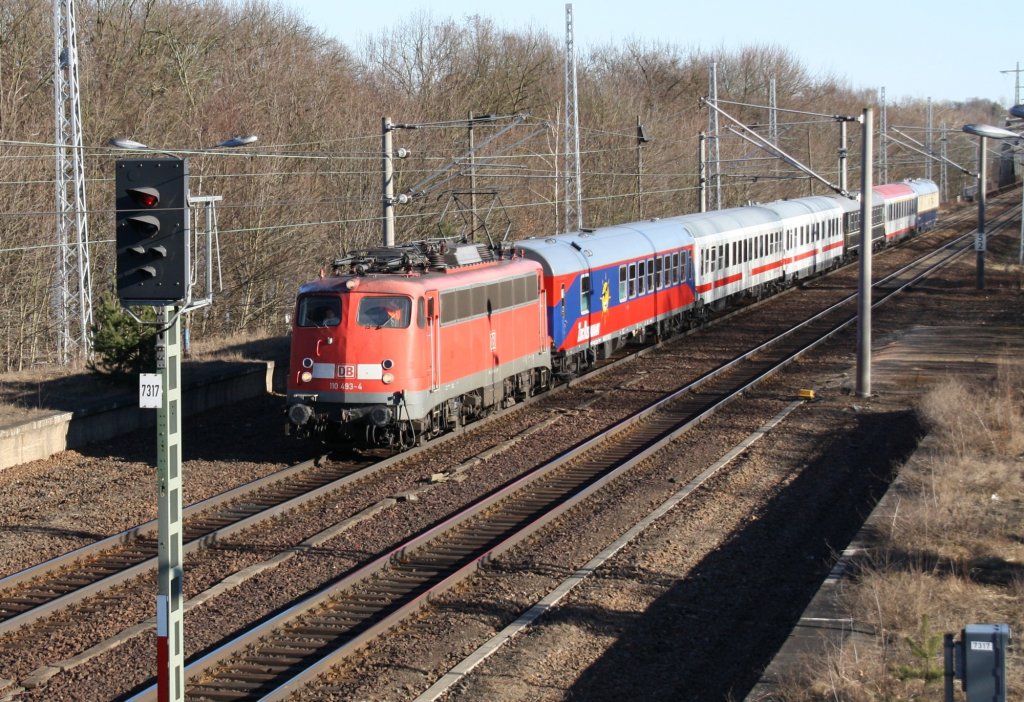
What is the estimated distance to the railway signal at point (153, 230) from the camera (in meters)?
7.71

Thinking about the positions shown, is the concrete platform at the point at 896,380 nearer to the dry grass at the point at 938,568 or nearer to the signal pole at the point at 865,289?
the dry grass at the point at 938,568

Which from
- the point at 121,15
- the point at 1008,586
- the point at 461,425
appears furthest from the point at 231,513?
the point at 121,15

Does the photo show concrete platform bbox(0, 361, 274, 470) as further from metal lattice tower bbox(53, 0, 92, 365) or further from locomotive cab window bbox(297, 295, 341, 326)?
locomotive cab window bbox(297, 295, 341, 326)

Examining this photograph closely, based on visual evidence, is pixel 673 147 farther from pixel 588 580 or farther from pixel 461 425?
pixel 588 580

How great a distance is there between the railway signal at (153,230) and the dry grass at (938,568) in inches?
191

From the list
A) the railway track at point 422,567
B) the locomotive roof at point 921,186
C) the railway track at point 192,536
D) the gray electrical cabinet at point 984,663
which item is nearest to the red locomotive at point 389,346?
the railway track at point 192,536

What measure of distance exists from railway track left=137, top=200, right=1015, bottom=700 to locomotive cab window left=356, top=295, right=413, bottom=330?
2682 mm

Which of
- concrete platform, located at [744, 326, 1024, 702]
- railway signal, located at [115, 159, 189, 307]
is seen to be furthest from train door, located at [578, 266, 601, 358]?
railway signal, located at [115, 159, 189, 307]

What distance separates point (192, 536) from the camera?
13.7m

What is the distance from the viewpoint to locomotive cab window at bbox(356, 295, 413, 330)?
16719mm

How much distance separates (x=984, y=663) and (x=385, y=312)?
10.9 m

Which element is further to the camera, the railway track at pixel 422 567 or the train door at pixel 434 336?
the train door at pixel 434 336

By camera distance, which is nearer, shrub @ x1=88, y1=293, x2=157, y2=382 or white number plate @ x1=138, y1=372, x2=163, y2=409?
white number plate @ x1=138, y1=372, x2=163, y2=409

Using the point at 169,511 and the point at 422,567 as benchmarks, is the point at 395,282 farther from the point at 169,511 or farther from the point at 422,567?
the point at 169,511
